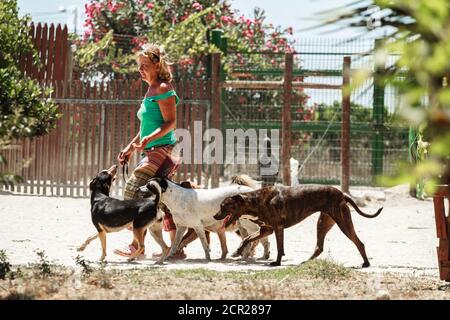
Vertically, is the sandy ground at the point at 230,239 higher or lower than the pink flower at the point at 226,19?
lower

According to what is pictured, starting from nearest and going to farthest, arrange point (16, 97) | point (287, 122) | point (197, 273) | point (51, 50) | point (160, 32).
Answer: point (197, 273)
point (16, 97)
point (287, 122)
point (51, 50)
point (160, 32)

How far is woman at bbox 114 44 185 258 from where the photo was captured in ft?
29.9

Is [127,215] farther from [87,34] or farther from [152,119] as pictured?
[87,34]

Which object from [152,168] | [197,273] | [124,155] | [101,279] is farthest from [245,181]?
[101,279]

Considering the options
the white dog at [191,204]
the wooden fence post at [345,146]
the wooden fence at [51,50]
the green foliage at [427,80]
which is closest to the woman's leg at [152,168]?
the white dog at [191,204]

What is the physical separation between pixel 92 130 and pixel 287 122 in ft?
12.5

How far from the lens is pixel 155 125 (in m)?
9.23

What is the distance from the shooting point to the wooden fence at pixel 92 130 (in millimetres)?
17406

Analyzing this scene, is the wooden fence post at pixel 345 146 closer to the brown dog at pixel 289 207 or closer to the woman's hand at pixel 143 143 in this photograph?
the brown dog at pixel 289 207

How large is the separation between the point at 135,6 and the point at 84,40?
5.89 ft

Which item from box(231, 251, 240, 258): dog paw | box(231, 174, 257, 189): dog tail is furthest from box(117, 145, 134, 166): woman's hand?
box(231, 251, 240, 258): dog paw

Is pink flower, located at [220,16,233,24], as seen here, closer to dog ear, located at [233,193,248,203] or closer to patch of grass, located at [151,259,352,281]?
dog ear, located at [233,193,248,203]

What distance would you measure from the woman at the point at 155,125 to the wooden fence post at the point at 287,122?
7.55m
